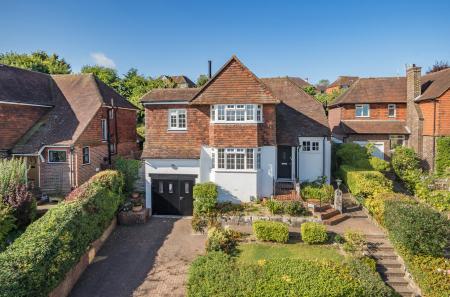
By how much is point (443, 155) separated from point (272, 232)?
772 inches

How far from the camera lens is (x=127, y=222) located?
18.7m

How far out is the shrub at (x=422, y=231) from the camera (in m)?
12.9

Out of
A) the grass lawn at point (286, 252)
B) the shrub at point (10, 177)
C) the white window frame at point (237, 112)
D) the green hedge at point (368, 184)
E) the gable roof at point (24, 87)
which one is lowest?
the grass lawn at point (286, 252)

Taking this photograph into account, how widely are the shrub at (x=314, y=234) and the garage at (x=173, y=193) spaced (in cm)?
770

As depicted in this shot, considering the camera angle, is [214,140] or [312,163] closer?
[214,140]

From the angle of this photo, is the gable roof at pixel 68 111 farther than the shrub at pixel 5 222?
Yes

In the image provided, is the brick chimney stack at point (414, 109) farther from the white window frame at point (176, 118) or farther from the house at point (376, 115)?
the white window frame at point (176, 118)

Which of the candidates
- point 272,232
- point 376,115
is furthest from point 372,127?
point 272,232

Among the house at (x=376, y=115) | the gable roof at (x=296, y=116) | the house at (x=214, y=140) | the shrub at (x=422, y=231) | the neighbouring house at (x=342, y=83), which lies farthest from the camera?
the neighbouring house at (x=342, y=83)

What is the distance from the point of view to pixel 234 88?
19.5m

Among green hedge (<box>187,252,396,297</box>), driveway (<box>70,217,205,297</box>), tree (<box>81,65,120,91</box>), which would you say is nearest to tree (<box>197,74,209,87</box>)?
tree (<box>81,65,120,91</box>)

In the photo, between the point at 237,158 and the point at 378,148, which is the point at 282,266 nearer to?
the point at 237,158

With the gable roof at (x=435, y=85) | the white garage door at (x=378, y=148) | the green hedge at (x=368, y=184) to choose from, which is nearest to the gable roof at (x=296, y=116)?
the green hedge at (x=368, y=184)

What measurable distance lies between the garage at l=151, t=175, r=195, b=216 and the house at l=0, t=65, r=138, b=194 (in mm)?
6337
